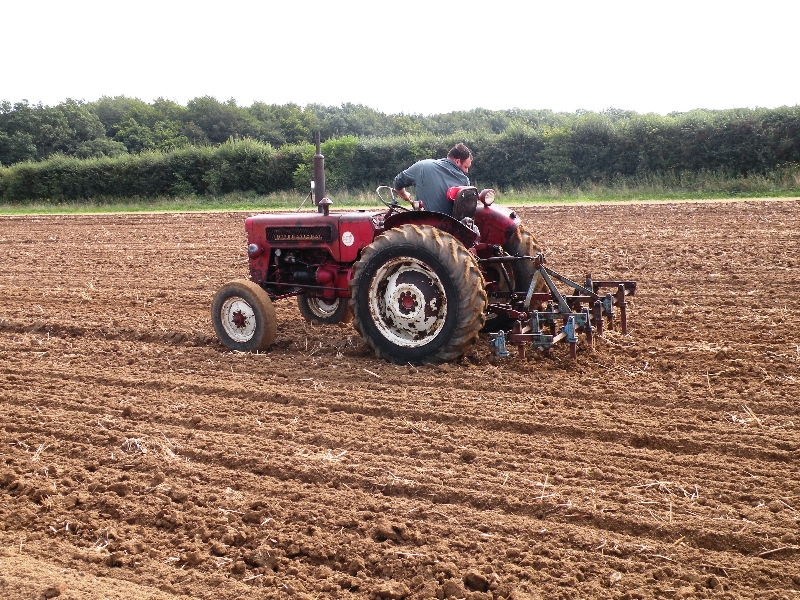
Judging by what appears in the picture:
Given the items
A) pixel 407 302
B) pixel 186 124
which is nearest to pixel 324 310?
pixel 407 302

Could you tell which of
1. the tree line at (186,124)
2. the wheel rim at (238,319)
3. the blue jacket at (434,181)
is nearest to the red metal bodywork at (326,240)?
the blue jacket at (434,181)

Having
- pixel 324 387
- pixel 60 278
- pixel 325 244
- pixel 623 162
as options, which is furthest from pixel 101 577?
pixel 623 162

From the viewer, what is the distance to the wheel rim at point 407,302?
586cm

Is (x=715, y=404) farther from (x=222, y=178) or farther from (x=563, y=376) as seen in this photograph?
(x=222, y=178)

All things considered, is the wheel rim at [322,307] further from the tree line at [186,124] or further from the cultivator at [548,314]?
the tree line at [186,124]

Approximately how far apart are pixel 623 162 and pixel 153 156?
61.9 ft

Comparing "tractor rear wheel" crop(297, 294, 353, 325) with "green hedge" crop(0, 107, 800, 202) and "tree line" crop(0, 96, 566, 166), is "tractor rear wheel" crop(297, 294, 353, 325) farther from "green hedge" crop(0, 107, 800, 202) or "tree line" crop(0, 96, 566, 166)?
"tree line" crop(0, 96, 566, 166)

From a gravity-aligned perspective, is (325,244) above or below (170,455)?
above

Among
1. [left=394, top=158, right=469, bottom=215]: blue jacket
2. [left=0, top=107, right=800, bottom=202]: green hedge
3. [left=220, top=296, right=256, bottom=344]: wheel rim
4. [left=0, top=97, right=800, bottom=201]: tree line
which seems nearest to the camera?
[left=394, top=158, right=469, bottom=215]: blue jacket

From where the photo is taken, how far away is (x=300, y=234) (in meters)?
6.92

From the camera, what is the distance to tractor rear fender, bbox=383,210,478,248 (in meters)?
6.07

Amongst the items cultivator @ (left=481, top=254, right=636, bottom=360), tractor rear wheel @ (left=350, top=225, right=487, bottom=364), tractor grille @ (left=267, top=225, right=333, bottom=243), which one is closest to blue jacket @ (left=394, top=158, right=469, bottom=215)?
tractor rear wheel @ (left=350, top=225, right=487, bottom=364)

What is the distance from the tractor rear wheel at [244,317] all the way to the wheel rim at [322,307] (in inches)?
36.1

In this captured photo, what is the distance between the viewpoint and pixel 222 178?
3075cm
